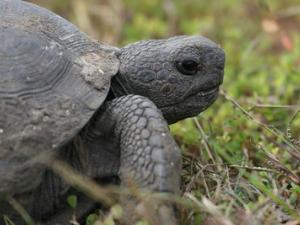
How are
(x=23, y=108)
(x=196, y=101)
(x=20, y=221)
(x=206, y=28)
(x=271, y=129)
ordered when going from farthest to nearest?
1. (x=206, y=28)
2. (x=271, y=129)
3. (x=196, y=101)
4. (x=20, y=221)
5. (x=23, y=108)

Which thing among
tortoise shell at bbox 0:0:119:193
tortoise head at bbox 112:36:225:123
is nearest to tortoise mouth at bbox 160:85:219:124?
tortoise head at bbox 112:36:225:123

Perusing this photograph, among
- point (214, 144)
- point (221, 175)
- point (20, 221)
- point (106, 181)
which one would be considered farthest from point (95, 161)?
point (214, 144)

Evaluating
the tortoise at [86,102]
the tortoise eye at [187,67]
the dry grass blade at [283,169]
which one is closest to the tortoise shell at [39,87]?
the tortoise at [86,102]

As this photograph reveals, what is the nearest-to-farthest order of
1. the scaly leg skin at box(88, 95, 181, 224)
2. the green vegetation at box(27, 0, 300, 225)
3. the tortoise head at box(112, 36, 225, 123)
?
the scaly leg skin at box(88, 95, 181, 224) → the green vegetation at box(27, 0, 300, 225) → the tortoise head at box(112, 36, 225, 123)

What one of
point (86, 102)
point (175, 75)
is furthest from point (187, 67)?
point (86, 102)

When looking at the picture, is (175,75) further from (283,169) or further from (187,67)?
(283,169)

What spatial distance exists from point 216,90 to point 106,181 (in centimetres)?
59

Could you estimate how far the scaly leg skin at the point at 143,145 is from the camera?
2404 millimetres

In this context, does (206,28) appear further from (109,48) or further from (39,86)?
(39,86)

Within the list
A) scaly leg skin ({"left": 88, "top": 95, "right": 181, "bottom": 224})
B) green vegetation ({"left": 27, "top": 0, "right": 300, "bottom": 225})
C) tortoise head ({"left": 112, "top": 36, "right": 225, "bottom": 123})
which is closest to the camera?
scaly leg skin ({"left": 88, "top": 95, "right": 181, "bottom": 224})

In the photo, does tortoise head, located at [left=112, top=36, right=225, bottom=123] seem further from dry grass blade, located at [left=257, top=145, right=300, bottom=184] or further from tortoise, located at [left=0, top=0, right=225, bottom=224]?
dry grass blade, located at [left=257, top=145, right=300, bottom=184]

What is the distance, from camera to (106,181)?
2.74 meters

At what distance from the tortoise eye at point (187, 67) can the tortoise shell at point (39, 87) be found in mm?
261

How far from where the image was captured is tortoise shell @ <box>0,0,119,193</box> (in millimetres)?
2473
